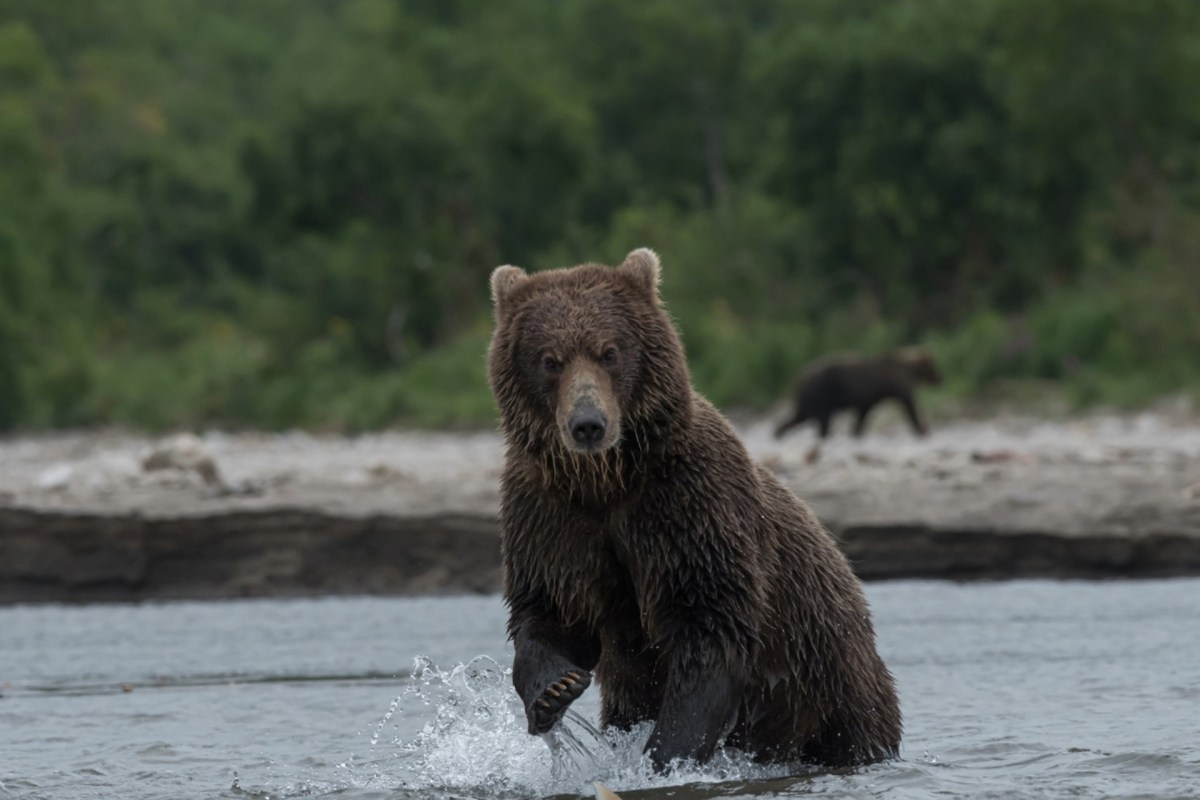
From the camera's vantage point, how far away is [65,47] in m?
64.2

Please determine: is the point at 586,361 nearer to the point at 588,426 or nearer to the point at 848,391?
the point at 588,426

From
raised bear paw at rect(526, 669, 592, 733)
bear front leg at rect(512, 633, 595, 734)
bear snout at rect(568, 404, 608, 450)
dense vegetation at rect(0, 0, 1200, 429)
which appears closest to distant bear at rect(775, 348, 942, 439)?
dense vegetation at rect(0, 0, 1200, 429)

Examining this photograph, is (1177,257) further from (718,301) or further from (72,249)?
(72,249)

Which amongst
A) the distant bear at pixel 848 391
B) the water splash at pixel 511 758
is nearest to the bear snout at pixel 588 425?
the water splash at pixel 511 758

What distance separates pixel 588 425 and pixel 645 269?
2.53 ft

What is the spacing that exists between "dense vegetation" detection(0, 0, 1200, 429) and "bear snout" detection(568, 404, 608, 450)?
606 inches

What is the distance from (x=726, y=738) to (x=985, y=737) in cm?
115

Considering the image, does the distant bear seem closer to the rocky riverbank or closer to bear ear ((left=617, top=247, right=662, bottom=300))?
the rocky riverbank

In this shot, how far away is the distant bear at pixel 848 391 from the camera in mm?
18906

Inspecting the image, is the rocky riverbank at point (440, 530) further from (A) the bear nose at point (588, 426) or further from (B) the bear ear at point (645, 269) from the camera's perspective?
(A) the bear nose at point (588, 426)

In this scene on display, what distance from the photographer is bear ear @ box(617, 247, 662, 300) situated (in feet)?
17.7

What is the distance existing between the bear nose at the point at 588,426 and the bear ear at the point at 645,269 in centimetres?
65

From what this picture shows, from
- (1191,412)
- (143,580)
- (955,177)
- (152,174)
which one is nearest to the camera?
(143,580)

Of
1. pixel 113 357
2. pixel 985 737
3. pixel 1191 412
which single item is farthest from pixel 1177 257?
pixel 113 357
